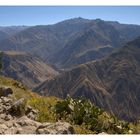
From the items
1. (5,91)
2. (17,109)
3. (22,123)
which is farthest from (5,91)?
(22,123)

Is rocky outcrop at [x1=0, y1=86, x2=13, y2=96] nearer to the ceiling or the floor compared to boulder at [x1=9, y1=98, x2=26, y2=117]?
nearer to the floor

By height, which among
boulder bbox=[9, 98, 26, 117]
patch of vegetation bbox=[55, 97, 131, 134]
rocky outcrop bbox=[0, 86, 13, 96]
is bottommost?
patch of vegetation bbox=[55, 97, 131, 134]

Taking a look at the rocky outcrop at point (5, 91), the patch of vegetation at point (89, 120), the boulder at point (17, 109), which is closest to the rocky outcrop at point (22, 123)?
the boulder at point (17, 109)

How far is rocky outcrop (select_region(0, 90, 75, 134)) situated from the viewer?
166 inches

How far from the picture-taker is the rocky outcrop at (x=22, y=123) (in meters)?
4.23

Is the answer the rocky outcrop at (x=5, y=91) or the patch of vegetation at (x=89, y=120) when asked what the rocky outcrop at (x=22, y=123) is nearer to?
the patch of vegetation at (x=89, y=120)

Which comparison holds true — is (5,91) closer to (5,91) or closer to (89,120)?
(5,91)

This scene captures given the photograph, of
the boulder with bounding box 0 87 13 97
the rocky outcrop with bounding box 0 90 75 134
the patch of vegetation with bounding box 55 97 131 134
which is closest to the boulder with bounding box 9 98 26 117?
the rocky outcrop with bounding box 0 90 75 134

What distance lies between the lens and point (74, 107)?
9.17 meters

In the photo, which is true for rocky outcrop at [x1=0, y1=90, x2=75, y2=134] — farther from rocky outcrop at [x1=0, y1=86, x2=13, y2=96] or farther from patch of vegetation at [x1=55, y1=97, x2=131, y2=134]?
rocky outcrop at [x1=0, y1=86, x2=13, y2=96]

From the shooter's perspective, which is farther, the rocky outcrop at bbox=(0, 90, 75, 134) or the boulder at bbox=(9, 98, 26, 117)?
the boulder at bbox=(9, 98, 26, 117)
